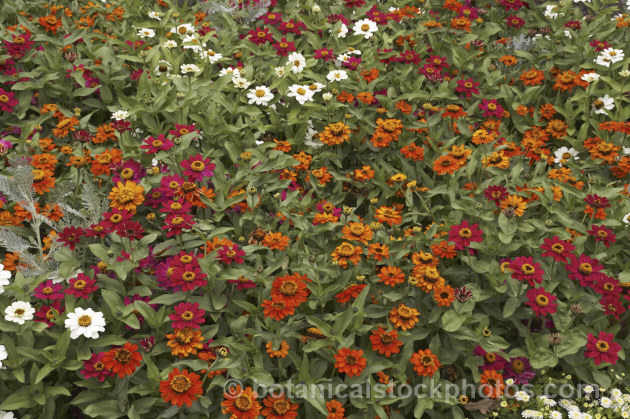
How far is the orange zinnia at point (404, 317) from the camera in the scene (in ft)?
7.90

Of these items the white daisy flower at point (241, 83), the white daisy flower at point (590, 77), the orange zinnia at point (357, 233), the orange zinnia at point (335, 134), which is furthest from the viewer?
the white daisy flower at point (590, 77)

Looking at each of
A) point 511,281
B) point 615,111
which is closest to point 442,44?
point 615,111

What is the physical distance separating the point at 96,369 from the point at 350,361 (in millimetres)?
998

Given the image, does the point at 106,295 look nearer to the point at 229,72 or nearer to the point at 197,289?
the point at 197,289

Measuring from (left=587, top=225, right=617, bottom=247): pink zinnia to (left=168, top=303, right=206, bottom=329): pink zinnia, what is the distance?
1.88 metres

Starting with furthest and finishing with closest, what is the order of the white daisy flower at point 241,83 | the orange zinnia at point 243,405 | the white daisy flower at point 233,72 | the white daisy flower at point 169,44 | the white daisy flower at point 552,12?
1. the white daisy flower at point 552,12
2. the white daisy flower at point 169,44
3. the white daisy flower at point 233,72
4. the white daisy flower at point 241,83
5. the orange zinnia at point 243,405

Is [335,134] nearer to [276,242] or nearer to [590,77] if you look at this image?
[276,242]

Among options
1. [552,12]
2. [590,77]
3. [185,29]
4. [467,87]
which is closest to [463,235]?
[467,87]

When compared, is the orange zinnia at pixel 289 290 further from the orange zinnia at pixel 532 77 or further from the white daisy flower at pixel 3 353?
the orange zinnia at pixel 532 77

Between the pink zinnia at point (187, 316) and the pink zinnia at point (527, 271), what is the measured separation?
1.36 meters

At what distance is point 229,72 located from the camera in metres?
3.71

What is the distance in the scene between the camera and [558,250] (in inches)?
97.7

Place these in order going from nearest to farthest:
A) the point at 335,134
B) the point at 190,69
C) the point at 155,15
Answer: the point at 335,134 → the point at 190,69 → the point at 155,15

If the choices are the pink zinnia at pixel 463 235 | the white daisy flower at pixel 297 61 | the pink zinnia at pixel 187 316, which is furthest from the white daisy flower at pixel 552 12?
the pink zinnia at pixel 187 316
